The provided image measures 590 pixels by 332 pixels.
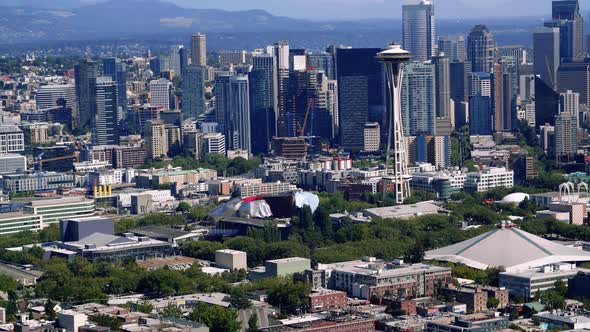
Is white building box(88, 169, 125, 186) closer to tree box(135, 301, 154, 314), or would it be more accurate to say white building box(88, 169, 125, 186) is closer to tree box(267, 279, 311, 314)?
tree box(267, 279, 311, 314)

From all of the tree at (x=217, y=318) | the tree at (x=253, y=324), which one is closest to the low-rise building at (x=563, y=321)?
the tree at (x=253, y=324)

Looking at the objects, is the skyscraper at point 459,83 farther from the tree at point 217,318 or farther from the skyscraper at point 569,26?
the tree at point 217,318

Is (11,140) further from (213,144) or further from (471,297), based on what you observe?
(471,297)

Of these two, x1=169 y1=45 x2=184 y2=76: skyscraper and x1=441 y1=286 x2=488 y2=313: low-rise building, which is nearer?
x1=441 y1=286 x2=488 y2=313: low-rise building

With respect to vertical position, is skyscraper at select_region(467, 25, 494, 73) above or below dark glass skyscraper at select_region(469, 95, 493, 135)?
above

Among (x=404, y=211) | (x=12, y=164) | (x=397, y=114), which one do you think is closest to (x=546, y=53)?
(x=12, y=164)

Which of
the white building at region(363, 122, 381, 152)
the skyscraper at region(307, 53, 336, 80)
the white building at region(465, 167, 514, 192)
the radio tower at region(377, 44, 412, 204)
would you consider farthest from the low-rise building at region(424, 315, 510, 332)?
the skyscraper at region(307, 53, 336, 80)
